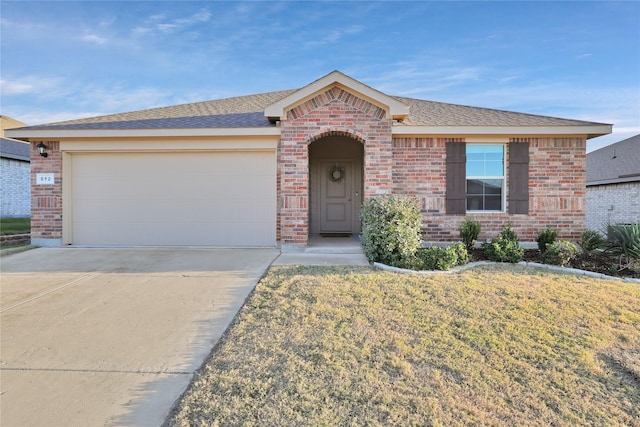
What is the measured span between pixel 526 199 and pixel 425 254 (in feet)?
Answer: 12.3

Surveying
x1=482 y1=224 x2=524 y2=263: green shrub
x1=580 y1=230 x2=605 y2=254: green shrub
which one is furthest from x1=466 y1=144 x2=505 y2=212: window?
x1=580 y1=230 x2=605 y2=254: green shrub

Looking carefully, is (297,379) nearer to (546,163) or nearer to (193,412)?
(193,412)

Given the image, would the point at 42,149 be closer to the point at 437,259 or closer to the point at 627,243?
the point at 437,259

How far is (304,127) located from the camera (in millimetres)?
7742

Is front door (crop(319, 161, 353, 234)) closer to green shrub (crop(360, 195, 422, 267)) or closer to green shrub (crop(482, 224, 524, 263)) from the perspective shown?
green shrub (crop(360, 195, 422, 267))

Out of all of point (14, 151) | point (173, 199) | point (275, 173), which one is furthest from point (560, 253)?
point (14, 151)

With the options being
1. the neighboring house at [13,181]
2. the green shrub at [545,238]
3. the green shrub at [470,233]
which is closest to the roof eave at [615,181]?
the green shrub at [545,238]

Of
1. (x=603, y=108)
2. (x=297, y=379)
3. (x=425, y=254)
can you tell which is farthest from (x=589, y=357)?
(x=603, y=108)

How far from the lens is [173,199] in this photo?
8.34 meters

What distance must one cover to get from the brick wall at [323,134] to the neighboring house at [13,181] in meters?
13.6

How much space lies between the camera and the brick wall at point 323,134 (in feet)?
25.2

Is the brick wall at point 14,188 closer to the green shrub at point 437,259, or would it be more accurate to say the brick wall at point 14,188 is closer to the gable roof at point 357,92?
the gable roof at point 357,92

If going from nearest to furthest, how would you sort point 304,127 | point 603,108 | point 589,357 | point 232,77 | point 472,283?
point 589,357, point 472,283, point 304,127, point 603,108, point 232,77

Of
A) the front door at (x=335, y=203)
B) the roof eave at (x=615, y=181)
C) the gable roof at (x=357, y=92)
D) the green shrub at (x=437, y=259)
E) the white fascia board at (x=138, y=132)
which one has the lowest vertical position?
the green shrub at (x=437, y=259)
